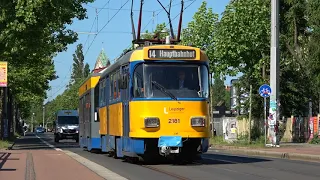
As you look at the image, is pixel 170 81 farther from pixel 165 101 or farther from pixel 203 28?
pixel 203 28

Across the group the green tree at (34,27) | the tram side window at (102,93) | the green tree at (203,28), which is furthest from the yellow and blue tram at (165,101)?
the green tree at (203,28)

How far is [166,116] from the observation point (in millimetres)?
18500

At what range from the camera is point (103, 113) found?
82.0 feet

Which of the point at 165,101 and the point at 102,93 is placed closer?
the point at 165,101

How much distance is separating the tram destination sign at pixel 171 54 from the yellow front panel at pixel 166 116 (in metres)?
1.40

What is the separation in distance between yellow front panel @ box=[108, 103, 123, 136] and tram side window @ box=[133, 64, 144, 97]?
1748 millimetres

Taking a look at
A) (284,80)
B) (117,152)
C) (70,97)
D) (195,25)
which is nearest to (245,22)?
(195,25)

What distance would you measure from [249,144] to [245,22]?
7.47 m

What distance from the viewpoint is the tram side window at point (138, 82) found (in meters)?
18.8

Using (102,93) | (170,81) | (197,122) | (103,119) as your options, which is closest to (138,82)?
(170,81)

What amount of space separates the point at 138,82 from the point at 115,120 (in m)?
3.07

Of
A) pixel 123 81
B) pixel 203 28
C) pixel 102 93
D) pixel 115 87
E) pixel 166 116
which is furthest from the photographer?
pixel 203 28

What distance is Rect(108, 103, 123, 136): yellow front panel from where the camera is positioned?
67.1ft

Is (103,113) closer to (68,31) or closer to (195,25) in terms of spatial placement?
(68,31)
